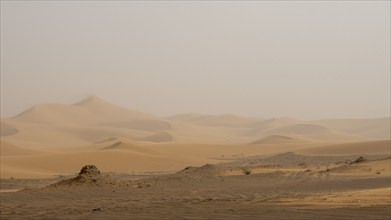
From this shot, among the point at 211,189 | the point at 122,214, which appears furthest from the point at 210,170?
the point at 122,214

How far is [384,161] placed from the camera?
89.5 feet

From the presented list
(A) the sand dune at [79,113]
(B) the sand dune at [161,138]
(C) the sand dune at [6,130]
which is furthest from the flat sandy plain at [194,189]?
(A) the sand dune at [79,113]

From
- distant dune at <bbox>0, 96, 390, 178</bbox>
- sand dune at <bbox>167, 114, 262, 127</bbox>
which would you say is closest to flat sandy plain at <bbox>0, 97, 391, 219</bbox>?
distant dune at <bbox>0, 96, 390, 178</bbox>

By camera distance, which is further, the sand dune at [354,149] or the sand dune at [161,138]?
the sand dune at [161,138]

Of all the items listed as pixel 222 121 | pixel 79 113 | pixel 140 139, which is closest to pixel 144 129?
pixel 79 113

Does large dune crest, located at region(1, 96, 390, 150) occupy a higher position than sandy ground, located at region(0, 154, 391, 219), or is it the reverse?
large dune crest, located at region(1, 96, 390, 150)

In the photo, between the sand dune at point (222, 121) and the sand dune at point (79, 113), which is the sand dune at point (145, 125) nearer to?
the sand dune at point (79, 113)

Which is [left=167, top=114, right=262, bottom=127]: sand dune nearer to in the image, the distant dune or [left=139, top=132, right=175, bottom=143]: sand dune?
the distant dune

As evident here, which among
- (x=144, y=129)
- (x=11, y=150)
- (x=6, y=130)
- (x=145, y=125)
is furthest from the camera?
(x=145, y=125)

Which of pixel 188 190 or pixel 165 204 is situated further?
pixel 188 190

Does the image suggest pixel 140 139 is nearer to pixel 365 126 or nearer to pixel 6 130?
pixel 6 130

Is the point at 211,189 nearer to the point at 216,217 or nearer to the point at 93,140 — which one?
the point at 216,217

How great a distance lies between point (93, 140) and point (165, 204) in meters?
94.2

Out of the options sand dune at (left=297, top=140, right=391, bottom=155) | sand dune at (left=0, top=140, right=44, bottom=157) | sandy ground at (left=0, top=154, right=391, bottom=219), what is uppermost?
sand dune at (left=0, top=140, right=44, bottom=157)
